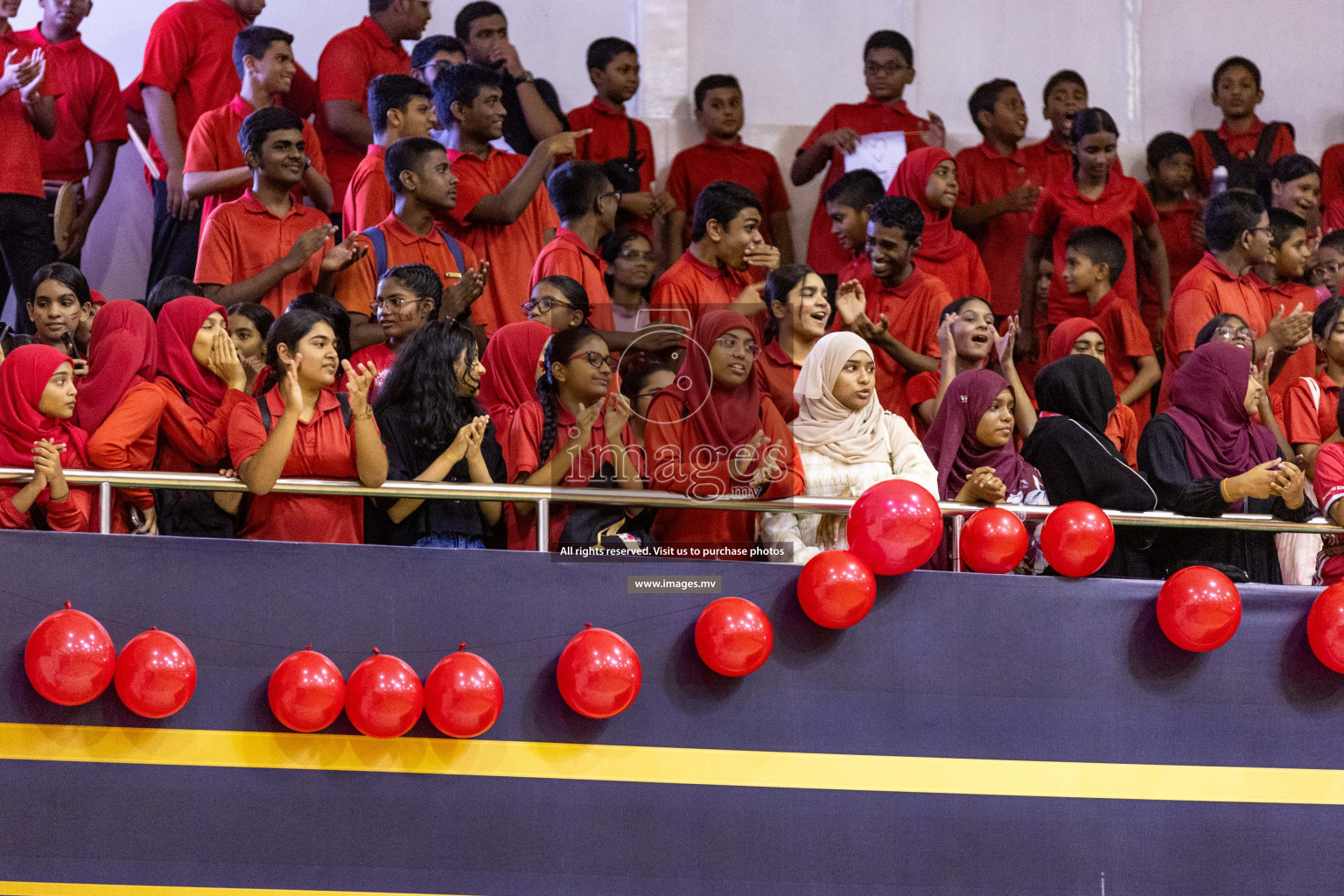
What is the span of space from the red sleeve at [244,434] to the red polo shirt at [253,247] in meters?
1.11

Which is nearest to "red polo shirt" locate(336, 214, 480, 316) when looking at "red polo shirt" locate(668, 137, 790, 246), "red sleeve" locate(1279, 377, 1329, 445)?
"red polo shirt" locate(668, 137, 790, 246)

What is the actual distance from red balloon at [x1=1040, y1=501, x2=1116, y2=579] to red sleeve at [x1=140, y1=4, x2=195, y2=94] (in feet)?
12.0

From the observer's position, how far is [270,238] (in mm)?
4645

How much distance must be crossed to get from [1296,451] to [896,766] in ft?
6.96

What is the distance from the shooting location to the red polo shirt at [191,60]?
537cm

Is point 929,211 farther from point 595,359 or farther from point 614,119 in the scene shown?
point 595,359

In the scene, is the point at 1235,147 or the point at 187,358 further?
the point at 1235,147

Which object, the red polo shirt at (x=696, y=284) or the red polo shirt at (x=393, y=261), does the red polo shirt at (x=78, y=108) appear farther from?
the red polo shirt at (x=696, y=284)

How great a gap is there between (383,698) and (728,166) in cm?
374

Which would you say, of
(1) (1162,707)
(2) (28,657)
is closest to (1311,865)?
(1) (1162,707)

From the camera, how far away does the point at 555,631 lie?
343 centimetres

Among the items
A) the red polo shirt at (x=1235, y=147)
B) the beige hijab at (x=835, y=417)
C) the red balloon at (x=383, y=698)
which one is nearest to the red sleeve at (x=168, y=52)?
the beige hijab at (x=835, y=417)

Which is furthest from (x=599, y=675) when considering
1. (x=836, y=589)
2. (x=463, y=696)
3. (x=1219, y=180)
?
→ (x=1219, y=180)

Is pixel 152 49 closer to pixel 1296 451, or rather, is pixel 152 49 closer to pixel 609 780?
pixel 609 780
